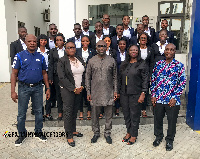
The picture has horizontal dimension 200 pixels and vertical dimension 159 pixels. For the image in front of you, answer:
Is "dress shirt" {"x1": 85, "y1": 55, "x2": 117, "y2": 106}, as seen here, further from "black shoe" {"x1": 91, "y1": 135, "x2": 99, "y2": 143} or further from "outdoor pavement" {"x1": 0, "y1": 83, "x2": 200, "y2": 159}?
"outdoor pavement" {"x1": 0, "y1": 83, "x2": 200, "y2": 159}

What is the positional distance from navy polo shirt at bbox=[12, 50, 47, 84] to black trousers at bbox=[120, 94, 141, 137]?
5.55 ft

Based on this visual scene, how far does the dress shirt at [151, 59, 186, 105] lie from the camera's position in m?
3.70

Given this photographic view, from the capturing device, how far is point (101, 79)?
12.7 feet

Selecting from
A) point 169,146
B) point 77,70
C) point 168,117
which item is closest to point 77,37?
point 77,70

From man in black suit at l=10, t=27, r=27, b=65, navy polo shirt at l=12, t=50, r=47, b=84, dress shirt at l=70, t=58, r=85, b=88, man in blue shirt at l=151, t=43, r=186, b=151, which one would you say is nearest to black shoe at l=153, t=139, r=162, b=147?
man in blue shirt at l=151, t=43, r=186, b=151

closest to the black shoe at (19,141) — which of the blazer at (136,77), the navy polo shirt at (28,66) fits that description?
the navy polo shirt at (28,66)

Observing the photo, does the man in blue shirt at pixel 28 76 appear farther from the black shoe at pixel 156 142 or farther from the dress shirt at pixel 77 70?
the black shoe at pixel 156 142

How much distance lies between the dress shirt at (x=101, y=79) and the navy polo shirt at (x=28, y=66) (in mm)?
945

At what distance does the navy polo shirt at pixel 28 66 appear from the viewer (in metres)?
3.78

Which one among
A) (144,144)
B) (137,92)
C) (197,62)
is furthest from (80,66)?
(197,62)

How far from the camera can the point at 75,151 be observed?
3.89 meters

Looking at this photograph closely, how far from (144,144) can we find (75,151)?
4.50 ft

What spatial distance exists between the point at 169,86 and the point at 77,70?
5.66 ft

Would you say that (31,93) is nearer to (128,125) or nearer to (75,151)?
(75,151)
